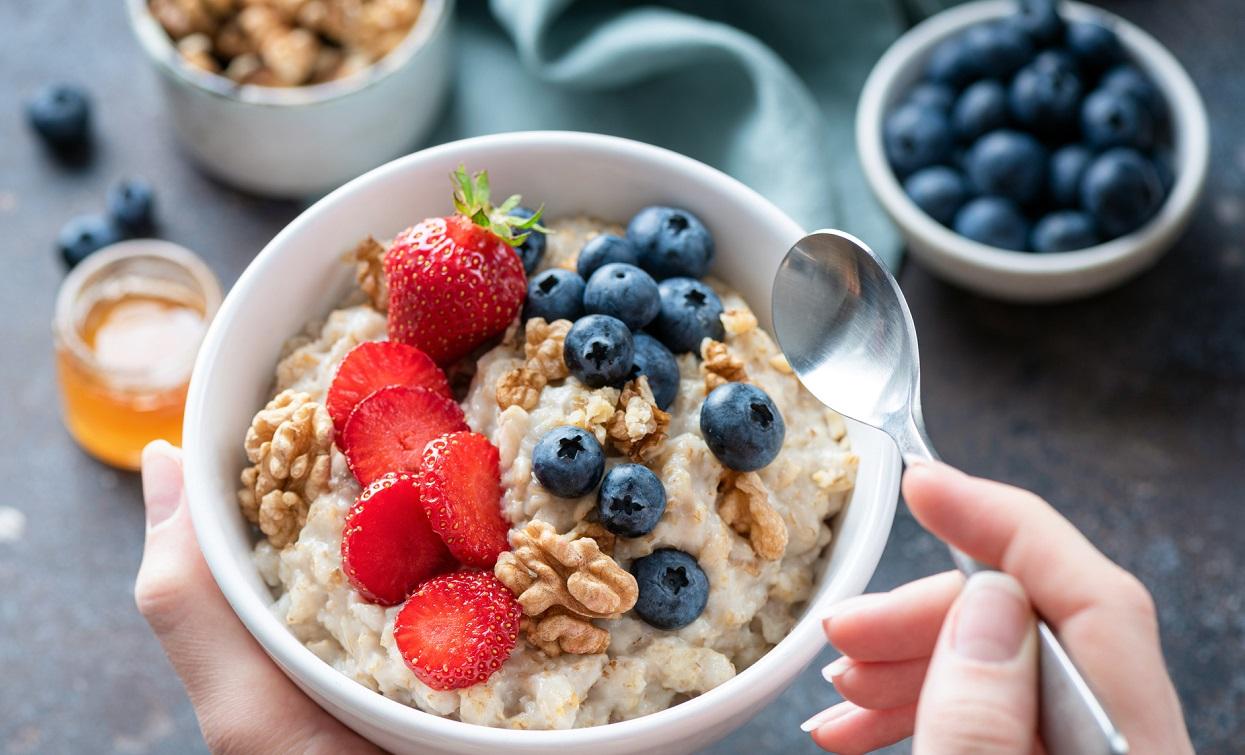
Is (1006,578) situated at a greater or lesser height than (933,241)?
greater

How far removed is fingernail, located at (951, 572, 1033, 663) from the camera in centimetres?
112

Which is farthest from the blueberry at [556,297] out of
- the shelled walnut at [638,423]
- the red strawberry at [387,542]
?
the red strawberry at [387,542]

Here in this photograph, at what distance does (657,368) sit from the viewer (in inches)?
58.3

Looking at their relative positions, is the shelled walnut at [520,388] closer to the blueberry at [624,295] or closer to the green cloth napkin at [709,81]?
the blueberry at [624,295]

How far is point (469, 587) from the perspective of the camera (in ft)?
4.46

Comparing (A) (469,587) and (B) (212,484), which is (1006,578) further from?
(B) (212,484)

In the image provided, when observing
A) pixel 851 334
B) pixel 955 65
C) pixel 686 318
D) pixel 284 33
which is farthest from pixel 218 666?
pixel 955 65

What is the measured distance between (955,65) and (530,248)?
1165 millimetres

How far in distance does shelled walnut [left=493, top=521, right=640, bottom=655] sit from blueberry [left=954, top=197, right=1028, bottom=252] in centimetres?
122

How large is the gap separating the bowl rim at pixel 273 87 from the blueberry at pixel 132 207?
0.27 m

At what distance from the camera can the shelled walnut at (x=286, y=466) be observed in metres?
1.47

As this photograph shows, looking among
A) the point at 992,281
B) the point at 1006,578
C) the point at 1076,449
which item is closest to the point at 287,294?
the point at 1006,578

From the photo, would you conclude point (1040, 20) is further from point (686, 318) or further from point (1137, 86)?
point (686, 318)

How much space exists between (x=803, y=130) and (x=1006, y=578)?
1348 millimetres
